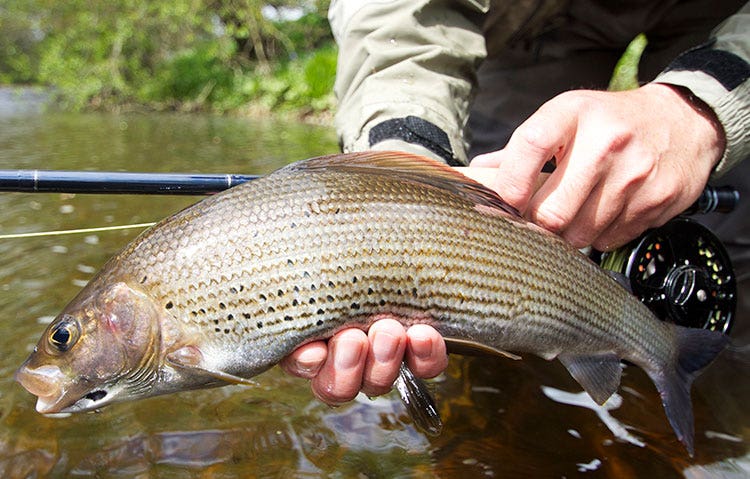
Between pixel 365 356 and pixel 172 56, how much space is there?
2053cm

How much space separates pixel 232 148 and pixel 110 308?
304 inches

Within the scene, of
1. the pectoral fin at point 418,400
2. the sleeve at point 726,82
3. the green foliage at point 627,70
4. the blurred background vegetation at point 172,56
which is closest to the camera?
the pectoral fin at point 418,400

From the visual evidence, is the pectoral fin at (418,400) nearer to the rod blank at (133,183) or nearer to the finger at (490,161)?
the finger at (490,161)

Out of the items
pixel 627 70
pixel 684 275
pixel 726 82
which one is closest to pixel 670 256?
pixel 684 275

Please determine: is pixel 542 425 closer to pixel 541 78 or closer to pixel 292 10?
pixel 541 78

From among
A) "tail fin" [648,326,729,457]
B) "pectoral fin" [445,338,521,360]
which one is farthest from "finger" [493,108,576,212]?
"tail fin" [648,326,729,457]

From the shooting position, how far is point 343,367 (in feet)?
5.41

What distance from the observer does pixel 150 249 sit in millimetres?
1606

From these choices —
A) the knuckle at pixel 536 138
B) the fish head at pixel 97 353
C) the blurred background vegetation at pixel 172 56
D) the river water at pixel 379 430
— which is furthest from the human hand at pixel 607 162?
the blurred background vegetation at pixel 172 56

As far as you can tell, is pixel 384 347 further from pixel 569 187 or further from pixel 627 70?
pixel 627 70

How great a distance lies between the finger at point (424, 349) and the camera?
1661 mm

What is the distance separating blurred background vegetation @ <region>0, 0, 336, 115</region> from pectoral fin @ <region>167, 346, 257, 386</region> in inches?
556

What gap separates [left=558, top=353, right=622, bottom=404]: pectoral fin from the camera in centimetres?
200

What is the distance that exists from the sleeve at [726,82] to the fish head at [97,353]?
1.79m
